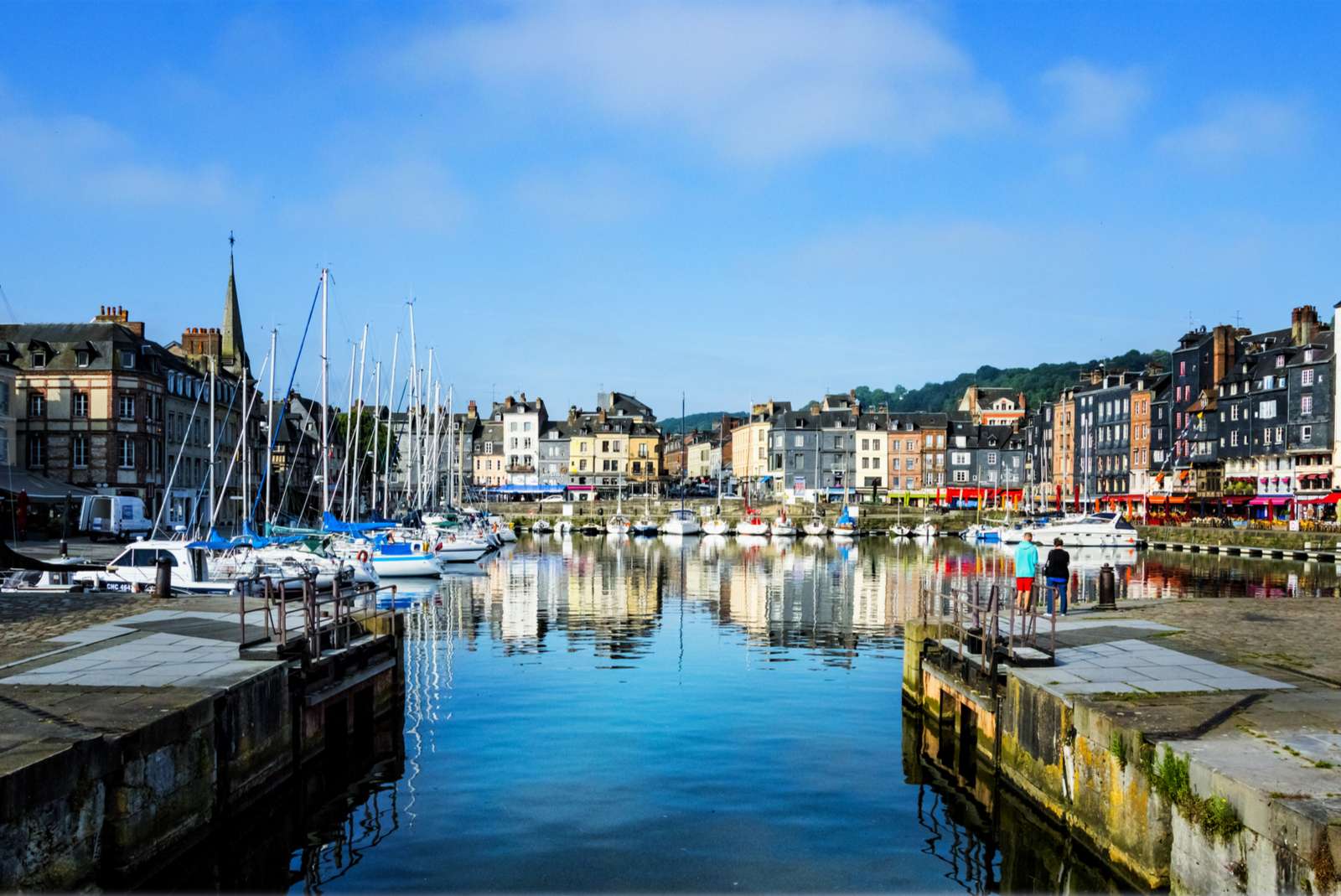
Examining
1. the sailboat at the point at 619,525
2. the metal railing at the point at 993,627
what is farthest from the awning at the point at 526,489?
the metal railing at the point at 993,627

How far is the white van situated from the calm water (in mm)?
34728

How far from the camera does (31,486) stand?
59.4 m

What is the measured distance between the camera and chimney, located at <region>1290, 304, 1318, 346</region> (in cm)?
9788

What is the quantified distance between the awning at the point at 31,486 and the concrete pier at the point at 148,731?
1622 inches

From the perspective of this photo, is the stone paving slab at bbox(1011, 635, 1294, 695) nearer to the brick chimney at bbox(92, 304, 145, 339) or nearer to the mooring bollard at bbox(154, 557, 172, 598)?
the mooring bollard at bbox(154, 557, 172, 598)

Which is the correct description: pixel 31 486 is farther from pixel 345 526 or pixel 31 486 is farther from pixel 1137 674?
pixel 1137 674

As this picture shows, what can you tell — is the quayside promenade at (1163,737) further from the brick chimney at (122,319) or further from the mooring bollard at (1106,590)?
the brick chimney at (122,319)

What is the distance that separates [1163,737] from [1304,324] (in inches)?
3933

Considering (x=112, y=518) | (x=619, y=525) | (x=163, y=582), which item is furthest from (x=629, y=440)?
(x=163, y=582)

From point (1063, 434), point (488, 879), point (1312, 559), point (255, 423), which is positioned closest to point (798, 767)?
point (488, 879)

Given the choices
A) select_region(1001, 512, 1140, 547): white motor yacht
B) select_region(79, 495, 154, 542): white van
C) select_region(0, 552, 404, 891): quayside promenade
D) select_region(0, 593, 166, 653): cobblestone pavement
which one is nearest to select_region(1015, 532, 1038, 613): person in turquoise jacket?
select_region(0, 552, 404, 891): quayside promenade

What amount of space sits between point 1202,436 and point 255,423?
8470 centimetres

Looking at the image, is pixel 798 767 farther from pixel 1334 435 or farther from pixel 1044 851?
pixel 1334 435

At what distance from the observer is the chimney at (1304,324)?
321ft
